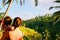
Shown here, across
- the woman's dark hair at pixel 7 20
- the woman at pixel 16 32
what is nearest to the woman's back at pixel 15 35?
the woman at pixel 16 32

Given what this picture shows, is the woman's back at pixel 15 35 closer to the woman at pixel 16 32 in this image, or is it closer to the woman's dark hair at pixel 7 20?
the woman at pixel 16 32

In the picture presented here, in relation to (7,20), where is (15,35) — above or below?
below

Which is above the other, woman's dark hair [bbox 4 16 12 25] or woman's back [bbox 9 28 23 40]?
woman's dark hair [bbox 4 16 12 25]

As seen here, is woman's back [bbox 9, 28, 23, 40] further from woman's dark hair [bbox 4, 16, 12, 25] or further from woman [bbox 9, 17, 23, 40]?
woman's dark hair [bbox 4, 16, 12, 25]

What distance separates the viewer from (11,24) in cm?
478

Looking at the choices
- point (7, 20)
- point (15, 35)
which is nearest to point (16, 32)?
point (15, 35)

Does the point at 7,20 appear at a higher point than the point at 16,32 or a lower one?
higher

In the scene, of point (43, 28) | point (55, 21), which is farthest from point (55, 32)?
point (55, 21)

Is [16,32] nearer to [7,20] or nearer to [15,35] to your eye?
[15,35]

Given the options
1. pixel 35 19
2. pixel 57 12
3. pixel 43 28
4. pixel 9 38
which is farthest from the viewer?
pixel 35 19

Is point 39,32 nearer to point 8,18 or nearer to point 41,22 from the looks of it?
point 41,22

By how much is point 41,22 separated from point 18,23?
2379cm

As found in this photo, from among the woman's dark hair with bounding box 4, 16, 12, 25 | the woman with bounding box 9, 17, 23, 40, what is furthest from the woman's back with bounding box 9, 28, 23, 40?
the woman's dark hair with bounding box 4, 16, 12, 25

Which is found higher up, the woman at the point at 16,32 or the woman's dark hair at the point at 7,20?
the woman's dark hair at the point at 7,20
